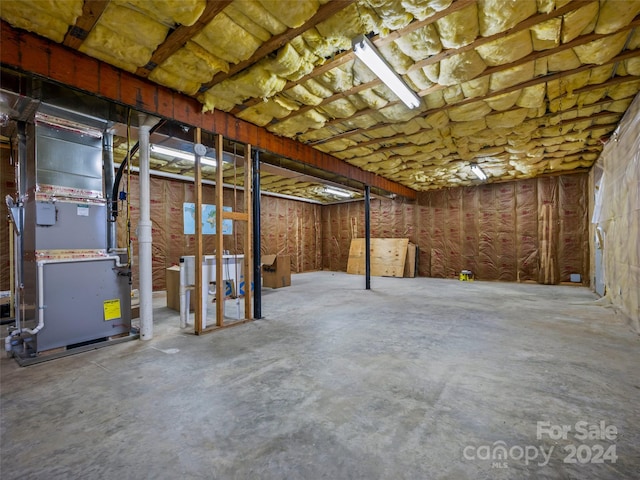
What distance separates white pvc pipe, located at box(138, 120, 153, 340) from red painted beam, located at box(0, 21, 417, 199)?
0.45 m

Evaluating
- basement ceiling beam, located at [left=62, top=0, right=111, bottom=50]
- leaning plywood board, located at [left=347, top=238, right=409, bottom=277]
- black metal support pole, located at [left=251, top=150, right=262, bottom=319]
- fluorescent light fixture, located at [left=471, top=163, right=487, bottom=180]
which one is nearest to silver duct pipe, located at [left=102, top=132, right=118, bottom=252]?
basement ceiling beam, located at [left=62, top=0, right=111, bottom=50]

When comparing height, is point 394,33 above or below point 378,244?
above

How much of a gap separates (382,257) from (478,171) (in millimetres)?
4294

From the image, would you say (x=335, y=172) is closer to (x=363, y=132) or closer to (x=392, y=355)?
(x=363, y=132)

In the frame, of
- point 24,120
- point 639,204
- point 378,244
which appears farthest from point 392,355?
point 378,244

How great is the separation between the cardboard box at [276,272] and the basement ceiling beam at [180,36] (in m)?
5.35

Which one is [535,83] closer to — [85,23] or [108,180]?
[85,23]

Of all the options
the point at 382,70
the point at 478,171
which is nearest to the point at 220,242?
the point at 382,70

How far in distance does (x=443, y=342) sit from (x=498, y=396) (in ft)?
3.85

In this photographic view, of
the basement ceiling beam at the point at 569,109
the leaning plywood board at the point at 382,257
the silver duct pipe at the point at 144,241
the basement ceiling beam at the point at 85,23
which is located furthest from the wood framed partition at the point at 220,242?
the leaning plywood board at the point at 382,257

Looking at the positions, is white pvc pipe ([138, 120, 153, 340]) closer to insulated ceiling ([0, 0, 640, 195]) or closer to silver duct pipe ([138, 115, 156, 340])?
silver duct pipe ([138, 115, 156, 340])

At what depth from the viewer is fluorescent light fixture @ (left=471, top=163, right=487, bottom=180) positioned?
6961 mm

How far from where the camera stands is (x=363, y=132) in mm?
4801

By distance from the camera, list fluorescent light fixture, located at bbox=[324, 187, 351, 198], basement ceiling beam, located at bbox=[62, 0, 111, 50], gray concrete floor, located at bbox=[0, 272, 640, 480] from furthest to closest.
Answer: fluorescent light fixture, located at bbox=[324, 187, 351, 198], basement ceiling beam, located at bbox=[62, 0, 111, 50], gray concrete floor, located at bbox=[0, 272, 640, 480]
